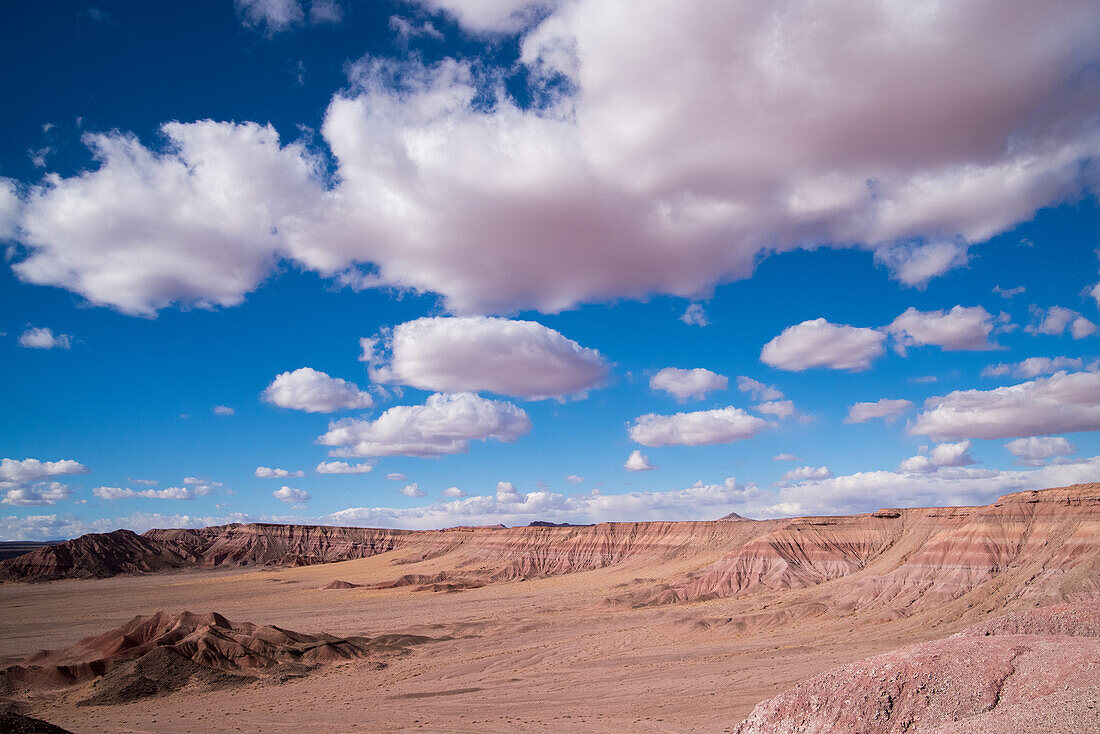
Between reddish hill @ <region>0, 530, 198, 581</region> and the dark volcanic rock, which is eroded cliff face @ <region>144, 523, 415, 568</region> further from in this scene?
the dark volcanic rock

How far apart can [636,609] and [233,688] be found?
44.2 metres

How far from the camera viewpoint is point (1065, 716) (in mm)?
11922

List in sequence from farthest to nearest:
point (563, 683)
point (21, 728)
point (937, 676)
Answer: point (563, 683) < point (937, 676) < point (21, 728)

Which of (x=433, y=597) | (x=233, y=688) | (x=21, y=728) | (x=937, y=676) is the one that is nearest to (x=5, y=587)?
(x=433, y=597)

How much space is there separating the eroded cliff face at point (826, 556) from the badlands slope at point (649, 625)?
0.94 feet

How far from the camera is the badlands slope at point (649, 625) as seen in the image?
86.8ft

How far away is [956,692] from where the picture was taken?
15.1 m

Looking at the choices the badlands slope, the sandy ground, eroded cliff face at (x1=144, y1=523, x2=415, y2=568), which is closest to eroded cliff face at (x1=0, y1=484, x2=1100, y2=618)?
the badlands slope

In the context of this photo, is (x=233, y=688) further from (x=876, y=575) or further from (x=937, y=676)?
(x=876, y=575)

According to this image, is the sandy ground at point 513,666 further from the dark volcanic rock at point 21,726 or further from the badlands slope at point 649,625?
the dark volcanic rock at point 21,726

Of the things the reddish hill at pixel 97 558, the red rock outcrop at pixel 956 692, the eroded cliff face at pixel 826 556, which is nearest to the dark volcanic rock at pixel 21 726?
the red rock outcrop at pixel 956 692

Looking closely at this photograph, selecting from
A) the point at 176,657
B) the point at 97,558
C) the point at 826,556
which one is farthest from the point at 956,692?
the point at 97,558

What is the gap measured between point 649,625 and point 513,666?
19.0 metres

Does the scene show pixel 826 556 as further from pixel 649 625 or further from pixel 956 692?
pixel 956 692
